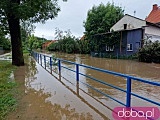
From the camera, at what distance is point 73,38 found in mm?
42344

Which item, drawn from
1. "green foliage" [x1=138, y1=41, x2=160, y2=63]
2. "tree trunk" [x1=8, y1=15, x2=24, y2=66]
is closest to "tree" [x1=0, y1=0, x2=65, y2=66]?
"tree trunk" [x1=8, y1=15, x2=24, y2=66]

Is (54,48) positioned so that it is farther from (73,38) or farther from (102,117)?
(102,117)

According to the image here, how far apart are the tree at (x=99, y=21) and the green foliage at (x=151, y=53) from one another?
11.5m

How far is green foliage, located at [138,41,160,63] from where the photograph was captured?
18.2 m

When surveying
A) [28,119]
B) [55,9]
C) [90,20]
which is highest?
[90,20]

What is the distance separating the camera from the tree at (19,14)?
1068 cm

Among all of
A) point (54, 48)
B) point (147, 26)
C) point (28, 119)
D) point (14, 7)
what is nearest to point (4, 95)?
point (28, 119)

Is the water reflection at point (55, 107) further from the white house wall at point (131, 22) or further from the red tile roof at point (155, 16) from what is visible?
the red tile roof at point (155, 16)

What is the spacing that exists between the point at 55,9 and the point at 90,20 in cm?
2010

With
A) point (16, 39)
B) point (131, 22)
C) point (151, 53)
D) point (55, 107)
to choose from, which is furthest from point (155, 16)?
point (55, 107)

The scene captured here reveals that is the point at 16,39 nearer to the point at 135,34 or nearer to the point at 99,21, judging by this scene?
the point at 135,34

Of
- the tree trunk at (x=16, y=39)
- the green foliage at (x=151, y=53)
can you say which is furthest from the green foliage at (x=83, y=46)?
the tree trunk at (x=16, y=39)

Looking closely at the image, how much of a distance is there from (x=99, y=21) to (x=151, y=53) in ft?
54.9

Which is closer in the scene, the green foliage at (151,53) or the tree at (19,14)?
the tree at (19,14)
